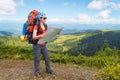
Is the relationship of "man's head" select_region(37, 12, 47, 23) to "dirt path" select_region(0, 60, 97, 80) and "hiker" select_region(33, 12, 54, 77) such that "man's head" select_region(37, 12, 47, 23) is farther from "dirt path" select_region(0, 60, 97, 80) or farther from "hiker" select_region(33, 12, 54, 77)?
"dirt path" select_region(0, 60, 97, 80)

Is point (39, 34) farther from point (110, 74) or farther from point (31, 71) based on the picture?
point (110, 74)

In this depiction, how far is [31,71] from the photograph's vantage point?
13.5 m

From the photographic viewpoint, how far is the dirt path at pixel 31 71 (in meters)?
12.5

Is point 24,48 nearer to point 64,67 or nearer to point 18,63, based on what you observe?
point 18,63

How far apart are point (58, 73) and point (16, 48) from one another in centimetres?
558

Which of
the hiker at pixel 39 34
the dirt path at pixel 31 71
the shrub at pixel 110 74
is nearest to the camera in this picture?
the shrub at pixel 110 74

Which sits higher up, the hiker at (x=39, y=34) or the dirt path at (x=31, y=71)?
the hiker at (x=39, y=34)

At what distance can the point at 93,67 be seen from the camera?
1558cm

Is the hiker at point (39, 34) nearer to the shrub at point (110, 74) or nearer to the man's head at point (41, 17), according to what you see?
the man's head at point (41, 17)

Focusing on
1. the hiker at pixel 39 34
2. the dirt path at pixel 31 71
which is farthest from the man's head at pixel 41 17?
the dirt path at pixel 31 71

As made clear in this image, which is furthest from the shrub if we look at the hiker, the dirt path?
the hiker

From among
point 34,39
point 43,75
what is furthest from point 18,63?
point 34,39

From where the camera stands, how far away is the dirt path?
1248cm

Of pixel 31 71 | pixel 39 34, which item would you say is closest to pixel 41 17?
pixel 39 34
